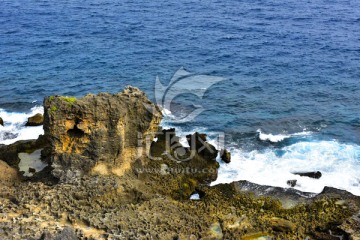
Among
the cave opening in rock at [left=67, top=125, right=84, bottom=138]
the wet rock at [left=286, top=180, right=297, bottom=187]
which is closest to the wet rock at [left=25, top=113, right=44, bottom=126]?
the cave opening in rock at [left=67, top=125, right=84, bottom=138]

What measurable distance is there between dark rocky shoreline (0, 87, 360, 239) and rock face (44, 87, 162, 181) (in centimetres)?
8

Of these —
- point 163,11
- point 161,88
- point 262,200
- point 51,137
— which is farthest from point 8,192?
point 163,11

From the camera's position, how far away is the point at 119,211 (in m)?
29.8

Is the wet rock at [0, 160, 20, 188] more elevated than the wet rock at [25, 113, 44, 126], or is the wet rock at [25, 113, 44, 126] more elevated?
the wet rock at [0, 160, 20, 188]

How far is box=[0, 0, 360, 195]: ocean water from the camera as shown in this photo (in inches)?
1843

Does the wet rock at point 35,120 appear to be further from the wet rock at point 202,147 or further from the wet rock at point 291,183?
the wet rock at point 291,183

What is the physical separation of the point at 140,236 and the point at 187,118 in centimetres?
2643

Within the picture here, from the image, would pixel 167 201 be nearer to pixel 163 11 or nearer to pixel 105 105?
pixel 105 105

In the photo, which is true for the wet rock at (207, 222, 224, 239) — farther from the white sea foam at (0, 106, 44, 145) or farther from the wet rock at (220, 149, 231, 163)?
the white sea foam at (0, 106, 44, 145)

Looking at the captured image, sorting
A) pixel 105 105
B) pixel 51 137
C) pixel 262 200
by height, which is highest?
pixel 105 105

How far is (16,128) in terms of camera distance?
49.9 meters

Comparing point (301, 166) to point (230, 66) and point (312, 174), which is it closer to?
point (312, 174)

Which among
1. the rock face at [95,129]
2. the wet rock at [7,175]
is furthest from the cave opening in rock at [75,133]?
the wet rock at [7,175]

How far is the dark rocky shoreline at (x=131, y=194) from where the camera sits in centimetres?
2839
